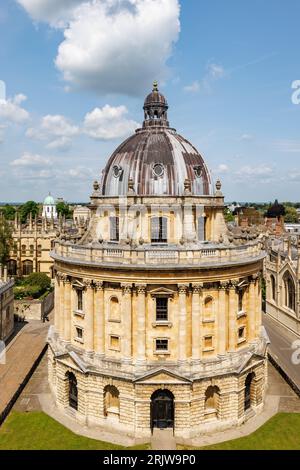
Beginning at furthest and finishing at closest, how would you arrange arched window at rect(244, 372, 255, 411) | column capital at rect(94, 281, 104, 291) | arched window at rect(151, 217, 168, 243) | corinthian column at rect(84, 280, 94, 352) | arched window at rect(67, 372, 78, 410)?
1. arched window at rect(151, 217, 168, 243)
2. arched window at rect(244, 372, 255, 411)
3. arched window at rect(67, 372, 78, 410)
4. corinthian column at rect(84, 280, 94, 352)
5. column capital at rect(94, 281, 104, 291)

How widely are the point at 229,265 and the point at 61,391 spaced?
1843 centimetres

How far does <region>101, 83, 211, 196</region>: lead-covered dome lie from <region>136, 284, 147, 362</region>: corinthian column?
924 cm

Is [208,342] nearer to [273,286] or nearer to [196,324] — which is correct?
[196,324]

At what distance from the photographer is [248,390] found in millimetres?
36906

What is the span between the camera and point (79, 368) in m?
34.8

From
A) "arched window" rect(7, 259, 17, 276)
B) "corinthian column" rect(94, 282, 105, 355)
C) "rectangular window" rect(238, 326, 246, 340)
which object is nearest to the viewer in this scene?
"corinthian column" rect(94, 282, 105, 355)

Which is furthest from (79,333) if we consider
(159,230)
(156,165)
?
(156,165)

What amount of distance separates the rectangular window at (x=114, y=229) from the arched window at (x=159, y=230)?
11.6 feet

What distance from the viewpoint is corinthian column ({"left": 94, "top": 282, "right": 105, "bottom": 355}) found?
34.4 m

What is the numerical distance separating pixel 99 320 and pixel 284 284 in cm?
3368

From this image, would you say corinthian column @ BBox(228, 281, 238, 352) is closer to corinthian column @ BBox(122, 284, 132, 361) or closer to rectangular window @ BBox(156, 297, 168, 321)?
rectangular window @ BBox(156, 297, 168, 321)

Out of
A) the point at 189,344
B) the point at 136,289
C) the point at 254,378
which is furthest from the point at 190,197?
the point at 254,378

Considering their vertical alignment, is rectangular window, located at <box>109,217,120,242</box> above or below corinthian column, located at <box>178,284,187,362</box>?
above

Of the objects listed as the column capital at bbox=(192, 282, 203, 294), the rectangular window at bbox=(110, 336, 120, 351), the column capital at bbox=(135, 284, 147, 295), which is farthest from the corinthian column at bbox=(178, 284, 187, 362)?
the rectangular window at bbox=(110, 336, 120, 351)
